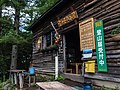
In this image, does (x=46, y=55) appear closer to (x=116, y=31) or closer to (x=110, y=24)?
(x=110, y=24)

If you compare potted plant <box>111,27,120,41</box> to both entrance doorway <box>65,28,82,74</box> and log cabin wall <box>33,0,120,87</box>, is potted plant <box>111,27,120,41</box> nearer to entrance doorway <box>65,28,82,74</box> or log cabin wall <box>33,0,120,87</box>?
log cabin wall <box>33,0,120,87</box>

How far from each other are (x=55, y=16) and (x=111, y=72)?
646cm

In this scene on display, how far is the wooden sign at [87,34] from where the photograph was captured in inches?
319

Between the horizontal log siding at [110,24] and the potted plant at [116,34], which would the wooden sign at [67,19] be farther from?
the potted plant at [116,34]

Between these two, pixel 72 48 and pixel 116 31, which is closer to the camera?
pixel 116 31

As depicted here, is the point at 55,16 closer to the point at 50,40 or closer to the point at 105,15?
the point at 50,40

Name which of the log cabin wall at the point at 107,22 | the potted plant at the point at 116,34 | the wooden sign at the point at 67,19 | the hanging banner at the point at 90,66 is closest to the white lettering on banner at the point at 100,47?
the log cabin wall at the point at 107,22

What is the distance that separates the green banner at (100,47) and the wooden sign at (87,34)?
1.11 feet

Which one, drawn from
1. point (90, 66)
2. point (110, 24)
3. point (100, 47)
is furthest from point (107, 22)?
point (90, 66)

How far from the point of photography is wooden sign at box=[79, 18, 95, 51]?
26.6 feet

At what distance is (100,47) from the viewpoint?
7582 millimetres

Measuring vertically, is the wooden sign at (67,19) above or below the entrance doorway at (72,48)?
above

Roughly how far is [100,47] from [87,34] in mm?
1113

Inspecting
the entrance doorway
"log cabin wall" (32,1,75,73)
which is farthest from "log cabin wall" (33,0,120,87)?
the entrance doorway
